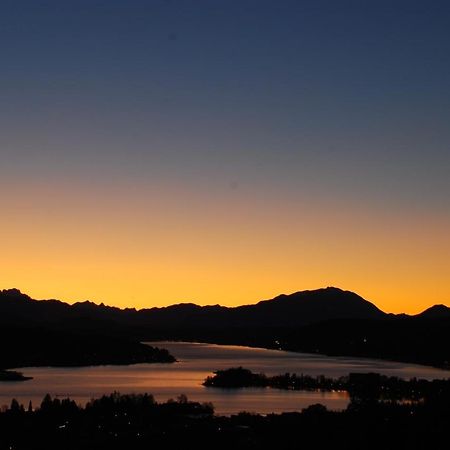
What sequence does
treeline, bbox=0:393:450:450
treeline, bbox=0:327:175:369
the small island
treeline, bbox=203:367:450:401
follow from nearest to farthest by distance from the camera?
treeline, bbox=0:393:450:450, treeline, bbox=203:367:450:401, the small island, treeline, bbox=0:327:175:369

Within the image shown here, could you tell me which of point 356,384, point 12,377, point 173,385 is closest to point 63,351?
point 12,377

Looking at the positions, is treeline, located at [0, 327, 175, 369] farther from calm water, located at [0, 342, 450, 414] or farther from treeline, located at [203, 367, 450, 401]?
treeline, located at [203, 367, 450, 401]

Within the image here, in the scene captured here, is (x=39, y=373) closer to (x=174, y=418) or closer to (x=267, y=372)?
(x=267, y=372)

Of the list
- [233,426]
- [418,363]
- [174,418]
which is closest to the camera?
[233,426]

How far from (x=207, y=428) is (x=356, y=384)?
46.6m

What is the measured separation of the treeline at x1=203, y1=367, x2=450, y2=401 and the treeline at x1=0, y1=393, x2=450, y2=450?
849 inches

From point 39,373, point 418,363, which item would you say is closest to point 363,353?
point 418,363

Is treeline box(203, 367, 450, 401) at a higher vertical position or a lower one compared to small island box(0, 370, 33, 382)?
lower

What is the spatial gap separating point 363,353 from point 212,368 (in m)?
59.3

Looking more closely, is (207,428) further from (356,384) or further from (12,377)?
(12,377)

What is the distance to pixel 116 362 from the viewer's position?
137375 millimetres

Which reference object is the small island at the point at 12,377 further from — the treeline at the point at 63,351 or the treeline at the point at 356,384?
the treeline at the point at 356,384

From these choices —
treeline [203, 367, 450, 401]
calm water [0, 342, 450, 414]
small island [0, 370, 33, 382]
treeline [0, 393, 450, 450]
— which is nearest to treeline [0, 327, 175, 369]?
calm water [0, 342, 450, 414]

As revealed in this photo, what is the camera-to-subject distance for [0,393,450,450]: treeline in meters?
40.2
